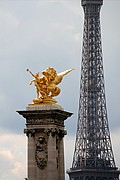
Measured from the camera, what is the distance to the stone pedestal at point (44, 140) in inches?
2687

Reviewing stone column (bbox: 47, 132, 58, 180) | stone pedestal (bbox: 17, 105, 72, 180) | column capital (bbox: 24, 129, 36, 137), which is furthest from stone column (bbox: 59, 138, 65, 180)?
column capital (bbox: 24, 129, 36, 137)

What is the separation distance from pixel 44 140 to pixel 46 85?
3713 millimetres

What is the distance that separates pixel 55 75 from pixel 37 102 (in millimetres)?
2155

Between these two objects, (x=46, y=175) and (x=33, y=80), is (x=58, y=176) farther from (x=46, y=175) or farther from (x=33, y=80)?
(x=33, y=80)

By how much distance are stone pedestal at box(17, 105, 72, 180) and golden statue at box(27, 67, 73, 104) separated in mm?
699

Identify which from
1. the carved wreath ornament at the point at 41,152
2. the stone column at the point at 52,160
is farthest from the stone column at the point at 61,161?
the carved wreath ornament at the point at 41,152

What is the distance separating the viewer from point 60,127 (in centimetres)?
6919

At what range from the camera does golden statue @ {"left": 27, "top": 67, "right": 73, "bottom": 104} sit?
2729 inches

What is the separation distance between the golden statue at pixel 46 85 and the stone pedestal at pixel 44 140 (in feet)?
2.29

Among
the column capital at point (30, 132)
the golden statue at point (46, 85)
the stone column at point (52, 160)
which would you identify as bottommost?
the stone column at point (52, 160)

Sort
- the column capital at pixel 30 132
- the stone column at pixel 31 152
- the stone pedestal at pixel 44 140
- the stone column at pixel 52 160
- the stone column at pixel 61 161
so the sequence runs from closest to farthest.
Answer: the stone column at pixel 52 160 → the stone pedestal at pixel 44 140 → the stone column at pixel 31 152 → the column capital at pixel 30 132 → the stone column at pixel 61 161

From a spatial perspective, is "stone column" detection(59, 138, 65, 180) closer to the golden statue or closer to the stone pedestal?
the stone pedestal

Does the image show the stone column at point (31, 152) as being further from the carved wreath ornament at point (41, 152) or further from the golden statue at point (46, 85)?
the golden statue at point (46, 85)

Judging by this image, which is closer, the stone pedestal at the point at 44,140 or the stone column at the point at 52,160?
the stone column at the point at 52,160
